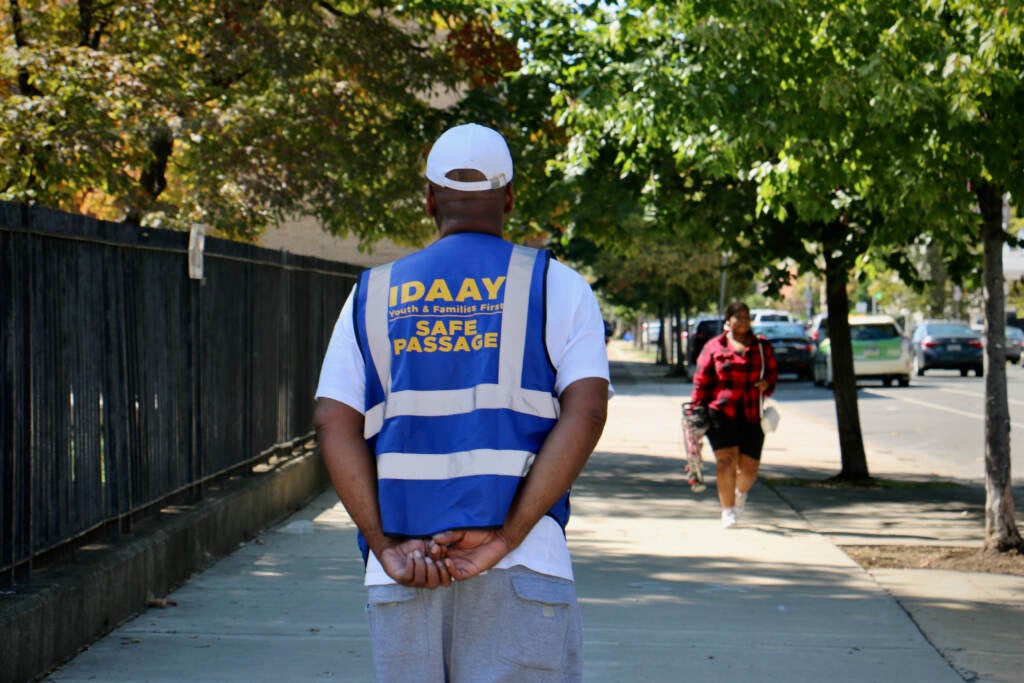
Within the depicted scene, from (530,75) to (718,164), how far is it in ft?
12.5

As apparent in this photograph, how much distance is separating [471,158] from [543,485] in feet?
2.29

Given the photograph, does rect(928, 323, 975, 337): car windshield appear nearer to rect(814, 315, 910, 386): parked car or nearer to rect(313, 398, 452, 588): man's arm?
rect(814, 315, 910, 386): parked car

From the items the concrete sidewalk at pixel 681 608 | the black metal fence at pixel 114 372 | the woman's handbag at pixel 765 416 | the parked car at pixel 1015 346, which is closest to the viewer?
the black metal fence at pixel 114 372

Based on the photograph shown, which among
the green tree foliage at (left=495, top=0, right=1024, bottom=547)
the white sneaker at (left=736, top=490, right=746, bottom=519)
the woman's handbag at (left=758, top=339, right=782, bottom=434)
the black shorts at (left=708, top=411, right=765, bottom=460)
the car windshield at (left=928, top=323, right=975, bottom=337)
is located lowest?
the white sneaker at (left=736, top=490, right=746, bottom=519)

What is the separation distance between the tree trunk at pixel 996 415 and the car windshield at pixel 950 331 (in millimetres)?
31019

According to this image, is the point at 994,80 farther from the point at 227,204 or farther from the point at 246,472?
the point at 227,204

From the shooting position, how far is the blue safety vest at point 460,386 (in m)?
2.73

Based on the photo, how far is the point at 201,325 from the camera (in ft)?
28.3

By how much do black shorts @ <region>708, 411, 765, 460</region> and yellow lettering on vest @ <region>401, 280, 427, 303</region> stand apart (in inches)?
319

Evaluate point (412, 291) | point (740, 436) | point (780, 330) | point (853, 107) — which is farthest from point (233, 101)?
point (780, 330)

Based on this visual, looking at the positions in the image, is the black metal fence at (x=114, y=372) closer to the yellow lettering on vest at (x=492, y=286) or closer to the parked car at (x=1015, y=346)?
the yellow lettering on vest at (x=492, y=286)

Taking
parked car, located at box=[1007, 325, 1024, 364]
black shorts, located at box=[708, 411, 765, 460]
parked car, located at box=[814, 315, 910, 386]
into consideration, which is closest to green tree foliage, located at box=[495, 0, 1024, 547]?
black shorts, located at box=[708, 411, 765, 460]

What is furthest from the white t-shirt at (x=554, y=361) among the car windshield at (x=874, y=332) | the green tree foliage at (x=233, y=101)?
the car windshield at (x=874, y=332)

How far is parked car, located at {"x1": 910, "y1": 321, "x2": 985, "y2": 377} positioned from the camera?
3866cm
